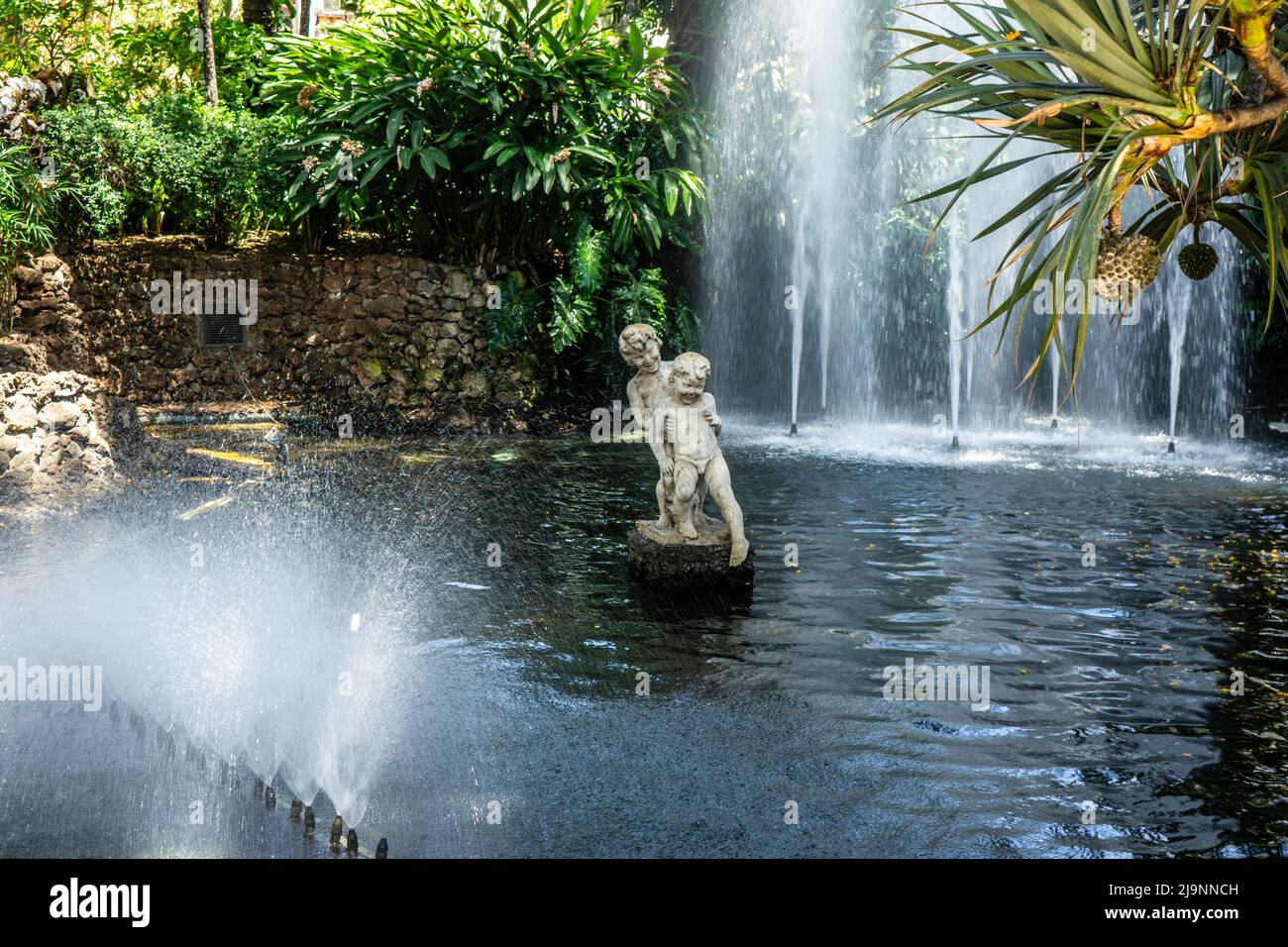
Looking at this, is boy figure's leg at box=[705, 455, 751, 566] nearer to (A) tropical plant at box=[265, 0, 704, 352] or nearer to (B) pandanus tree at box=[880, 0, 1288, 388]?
(B) pandanus tree at box=[880, 0, 1288, 388]

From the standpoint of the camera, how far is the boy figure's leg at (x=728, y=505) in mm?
6875

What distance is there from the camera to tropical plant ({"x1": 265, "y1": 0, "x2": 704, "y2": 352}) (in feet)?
45.6

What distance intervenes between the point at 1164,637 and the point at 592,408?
9.53m

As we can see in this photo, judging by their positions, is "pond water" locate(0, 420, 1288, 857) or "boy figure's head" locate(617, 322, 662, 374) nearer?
"pond water" locate(0, 420, 1288, 857)

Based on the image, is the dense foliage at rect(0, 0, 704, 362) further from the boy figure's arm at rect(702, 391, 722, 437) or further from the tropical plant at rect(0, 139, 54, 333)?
the boy figure's arm at rect(702, 391, 722, 437)

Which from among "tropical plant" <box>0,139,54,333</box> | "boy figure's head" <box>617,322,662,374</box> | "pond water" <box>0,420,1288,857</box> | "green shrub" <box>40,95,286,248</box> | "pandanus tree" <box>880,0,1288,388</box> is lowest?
"pond water" <box>0,420,1288,857</box>

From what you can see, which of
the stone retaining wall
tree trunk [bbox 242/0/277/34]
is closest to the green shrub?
the stone retaining wall

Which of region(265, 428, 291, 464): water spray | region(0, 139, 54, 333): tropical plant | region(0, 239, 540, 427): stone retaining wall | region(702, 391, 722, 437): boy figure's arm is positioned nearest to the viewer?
region(702, 391, 722, 437): boy figure's arm

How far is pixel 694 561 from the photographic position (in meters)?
6.93

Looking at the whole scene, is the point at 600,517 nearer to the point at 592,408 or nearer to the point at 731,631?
the point at 731,631

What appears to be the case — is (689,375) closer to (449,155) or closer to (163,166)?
(449,155)

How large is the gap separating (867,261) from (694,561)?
10.9 m

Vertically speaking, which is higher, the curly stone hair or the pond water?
the curly stone hair

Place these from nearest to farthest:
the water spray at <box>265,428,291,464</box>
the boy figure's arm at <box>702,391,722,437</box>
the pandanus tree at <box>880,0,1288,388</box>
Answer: the pandanus tree at <box>880,0,1288,388</box>
the boy figure's arm at <box>702,391,722,437</box>
the water spray at <box>265,428,291,464</box>
